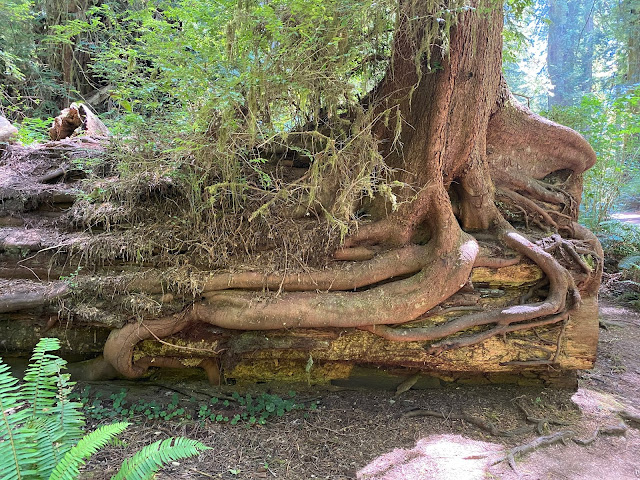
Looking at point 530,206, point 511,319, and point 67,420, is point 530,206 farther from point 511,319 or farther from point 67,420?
point 67,420

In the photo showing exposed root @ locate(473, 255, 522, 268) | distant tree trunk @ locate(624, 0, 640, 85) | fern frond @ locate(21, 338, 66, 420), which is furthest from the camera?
distant tree trunk @ locate(624, 0, 640, 85)

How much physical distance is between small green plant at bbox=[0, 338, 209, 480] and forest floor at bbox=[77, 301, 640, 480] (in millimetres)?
491

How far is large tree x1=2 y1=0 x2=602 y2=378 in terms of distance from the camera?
377 cm

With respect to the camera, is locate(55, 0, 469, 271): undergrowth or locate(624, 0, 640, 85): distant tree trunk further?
locate(624, 0, 640, 85): distant tree trunk

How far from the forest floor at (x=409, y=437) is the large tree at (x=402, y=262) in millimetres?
397

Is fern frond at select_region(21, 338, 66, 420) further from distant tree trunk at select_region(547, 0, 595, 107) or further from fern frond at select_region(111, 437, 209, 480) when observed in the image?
distant tree trunk at select_region(547, 0, 595, 107)

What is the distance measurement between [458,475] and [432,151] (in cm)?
294

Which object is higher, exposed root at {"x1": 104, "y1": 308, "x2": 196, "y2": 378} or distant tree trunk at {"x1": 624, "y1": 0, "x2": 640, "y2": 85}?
distant tree trunk at {"x1": 624, "y1": 0, "x2": 640, "y2": 85}

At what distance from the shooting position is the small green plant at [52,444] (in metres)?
2.03

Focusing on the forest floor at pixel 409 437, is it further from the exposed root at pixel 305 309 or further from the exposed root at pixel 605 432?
the exposed root at pixel 305 309

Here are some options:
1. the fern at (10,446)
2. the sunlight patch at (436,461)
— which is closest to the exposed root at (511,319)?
the sunlight patch at (436,461)

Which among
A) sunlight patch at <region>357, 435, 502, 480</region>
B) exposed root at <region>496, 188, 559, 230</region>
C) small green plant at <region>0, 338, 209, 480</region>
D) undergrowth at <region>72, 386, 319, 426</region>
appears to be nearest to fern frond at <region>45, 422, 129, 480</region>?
small green plant at <region>0, 338, 209, 480</region>

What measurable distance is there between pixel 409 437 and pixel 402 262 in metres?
1.66

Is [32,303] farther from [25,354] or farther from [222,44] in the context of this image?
[222,44]
